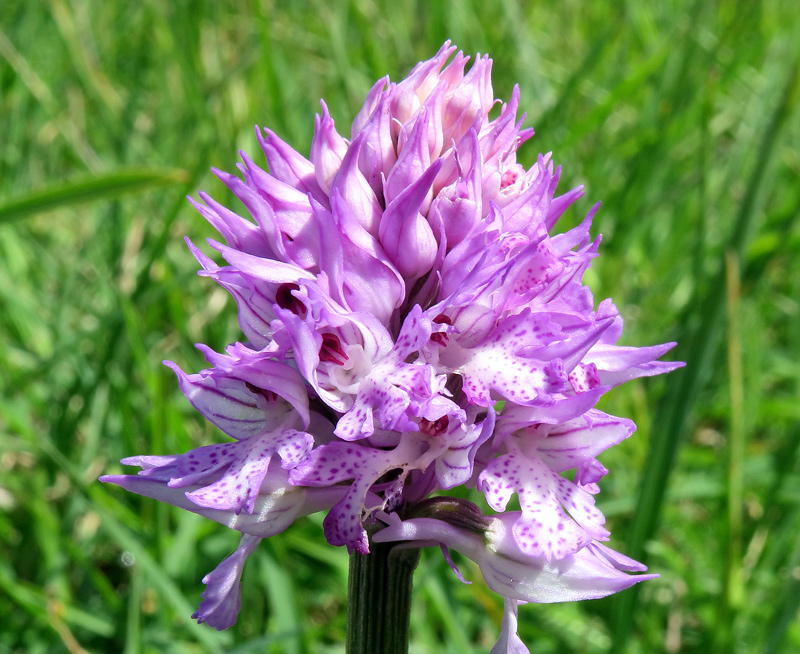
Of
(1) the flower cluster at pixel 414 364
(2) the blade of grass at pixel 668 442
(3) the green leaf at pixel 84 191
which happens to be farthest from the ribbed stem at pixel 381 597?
(3) the green leaf at pixel 84 191

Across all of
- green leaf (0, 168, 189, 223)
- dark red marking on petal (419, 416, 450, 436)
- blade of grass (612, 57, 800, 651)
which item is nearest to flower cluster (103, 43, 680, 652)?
dark red marking on petal (419, 416, 450, 436)

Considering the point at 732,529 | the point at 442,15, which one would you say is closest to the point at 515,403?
the point at 732,529

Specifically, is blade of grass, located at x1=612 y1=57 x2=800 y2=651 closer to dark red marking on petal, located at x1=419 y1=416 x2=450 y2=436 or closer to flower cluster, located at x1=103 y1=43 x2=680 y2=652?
flower cluster, located at x1=103 y1=43 x2=680 y2=652

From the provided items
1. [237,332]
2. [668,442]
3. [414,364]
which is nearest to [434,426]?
[414,364]

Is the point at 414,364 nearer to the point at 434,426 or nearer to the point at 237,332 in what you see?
the point at 434,426

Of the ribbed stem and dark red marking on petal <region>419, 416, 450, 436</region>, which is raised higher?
dark red marking on petal <region>419, 416, 450, 436</region>

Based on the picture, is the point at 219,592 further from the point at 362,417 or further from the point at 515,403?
the point at 515,403
